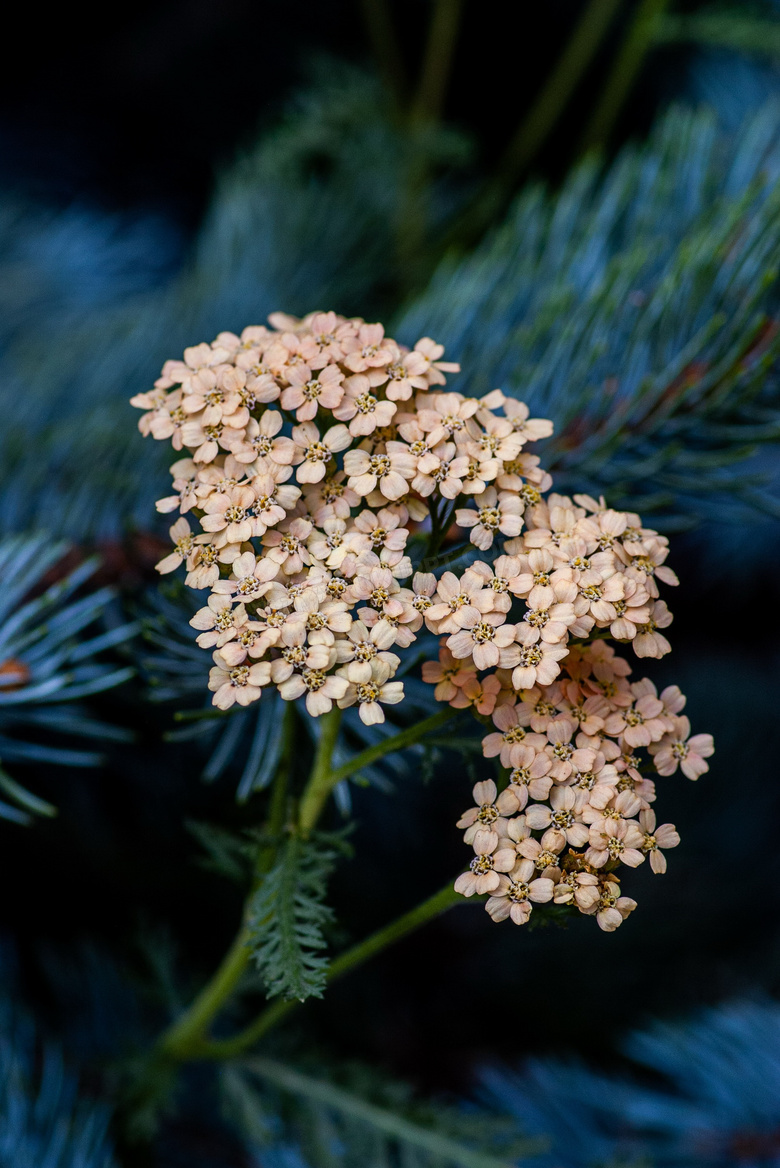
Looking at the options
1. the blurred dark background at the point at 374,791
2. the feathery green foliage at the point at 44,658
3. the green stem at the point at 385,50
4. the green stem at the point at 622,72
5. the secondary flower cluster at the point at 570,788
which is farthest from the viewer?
the green stem at the point at 385,50

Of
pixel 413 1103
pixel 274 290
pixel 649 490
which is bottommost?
pixel 413 1103

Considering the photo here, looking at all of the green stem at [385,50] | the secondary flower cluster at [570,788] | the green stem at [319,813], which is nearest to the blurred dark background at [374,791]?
the green stem at [385,50]

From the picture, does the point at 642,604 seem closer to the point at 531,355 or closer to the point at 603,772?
the point at 603,772

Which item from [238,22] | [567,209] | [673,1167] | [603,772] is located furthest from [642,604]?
[238,22]

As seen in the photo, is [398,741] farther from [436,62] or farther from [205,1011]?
[436,62]

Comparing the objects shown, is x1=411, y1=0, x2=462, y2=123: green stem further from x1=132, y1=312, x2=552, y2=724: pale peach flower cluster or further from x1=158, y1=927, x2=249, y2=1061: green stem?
x1=158, y1=927, x2=249, y2=1061: green stem

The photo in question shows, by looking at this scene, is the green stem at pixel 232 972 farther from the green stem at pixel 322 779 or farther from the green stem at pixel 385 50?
the green stem at pixel 385 50

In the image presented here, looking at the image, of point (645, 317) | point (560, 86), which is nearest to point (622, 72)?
point (560, 86)
